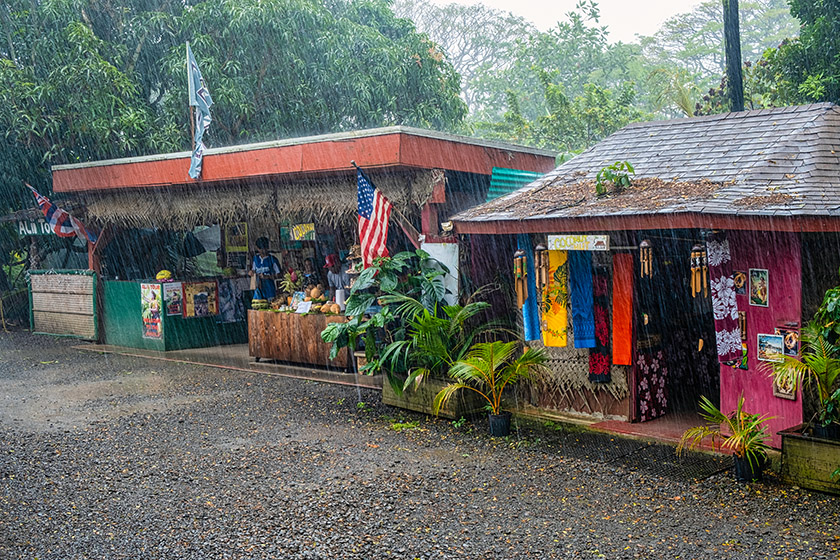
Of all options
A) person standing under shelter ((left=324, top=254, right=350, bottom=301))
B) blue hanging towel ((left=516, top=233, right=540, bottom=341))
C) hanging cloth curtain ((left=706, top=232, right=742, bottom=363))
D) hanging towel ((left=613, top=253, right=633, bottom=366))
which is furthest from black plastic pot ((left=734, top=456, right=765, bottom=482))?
person standing under shelter ((left=324, top=254, right=350, bottom=301))

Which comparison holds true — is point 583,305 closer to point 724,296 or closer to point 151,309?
point 724,296

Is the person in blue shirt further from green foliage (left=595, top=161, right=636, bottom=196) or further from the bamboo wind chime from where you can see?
the bamboo wind chime

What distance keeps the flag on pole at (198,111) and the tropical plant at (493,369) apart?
5855mm

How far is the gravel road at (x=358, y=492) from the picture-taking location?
17.7ft

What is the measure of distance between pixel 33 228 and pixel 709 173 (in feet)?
47.0

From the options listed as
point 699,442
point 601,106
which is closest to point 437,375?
point 699,442

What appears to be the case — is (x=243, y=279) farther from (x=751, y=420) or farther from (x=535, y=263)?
(x=751, y=420)

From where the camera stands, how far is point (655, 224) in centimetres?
705

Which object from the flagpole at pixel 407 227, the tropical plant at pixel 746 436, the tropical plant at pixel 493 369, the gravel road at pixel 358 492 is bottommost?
the gravel road at pixel 358 492

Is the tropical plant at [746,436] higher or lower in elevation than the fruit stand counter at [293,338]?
lower

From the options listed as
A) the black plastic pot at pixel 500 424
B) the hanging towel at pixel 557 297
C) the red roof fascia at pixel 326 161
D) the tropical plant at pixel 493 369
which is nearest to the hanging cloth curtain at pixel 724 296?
the hanging towel at pixel 557 297

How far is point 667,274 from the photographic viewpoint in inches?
346

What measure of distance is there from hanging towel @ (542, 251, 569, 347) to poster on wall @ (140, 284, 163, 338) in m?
8.27

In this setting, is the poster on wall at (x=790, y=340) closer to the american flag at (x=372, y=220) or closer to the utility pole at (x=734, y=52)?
the american flag at (x=372, y=220)
